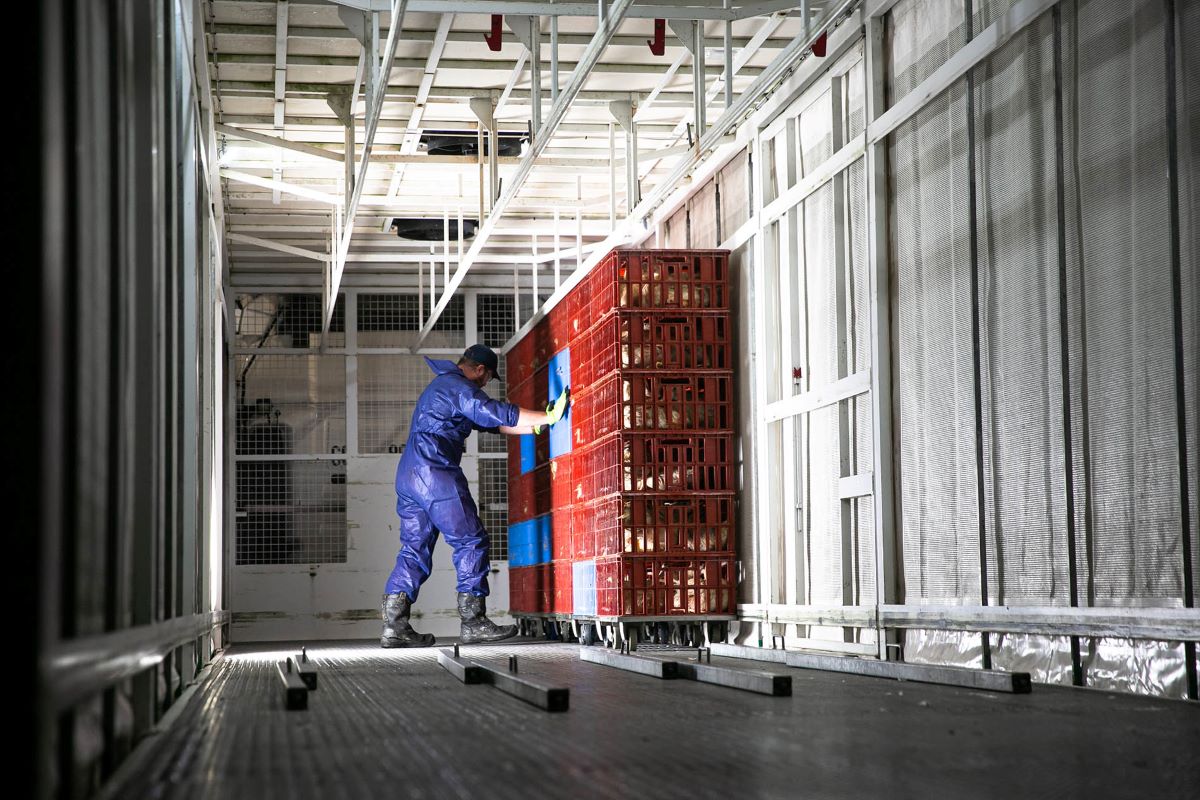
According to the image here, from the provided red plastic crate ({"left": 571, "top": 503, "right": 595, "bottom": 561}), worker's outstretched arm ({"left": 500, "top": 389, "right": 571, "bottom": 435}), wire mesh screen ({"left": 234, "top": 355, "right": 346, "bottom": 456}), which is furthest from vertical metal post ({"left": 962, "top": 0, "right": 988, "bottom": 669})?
wire mesh screen ({"left": 234, "top": 355, "right": 346, "bottom": 456})

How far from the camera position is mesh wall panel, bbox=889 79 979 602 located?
7262 millimetres

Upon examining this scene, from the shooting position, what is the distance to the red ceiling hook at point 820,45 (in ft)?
29.4

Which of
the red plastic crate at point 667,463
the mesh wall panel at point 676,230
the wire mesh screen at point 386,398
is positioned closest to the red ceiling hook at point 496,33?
the red plastic crate at point 667,463

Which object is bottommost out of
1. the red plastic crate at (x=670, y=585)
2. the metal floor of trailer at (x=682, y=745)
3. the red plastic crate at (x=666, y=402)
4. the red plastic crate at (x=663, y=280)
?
the metal floor of trailer at (x=682, y=745)

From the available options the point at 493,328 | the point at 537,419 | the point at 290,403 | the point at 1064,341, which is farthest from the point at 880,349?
the point at 290,403

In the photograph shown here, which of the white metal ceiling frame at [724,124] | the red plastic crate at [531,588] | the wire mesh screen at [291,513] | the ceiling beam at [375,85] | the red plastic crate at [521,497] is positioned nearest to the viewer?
the ceiling beam at [375,85]

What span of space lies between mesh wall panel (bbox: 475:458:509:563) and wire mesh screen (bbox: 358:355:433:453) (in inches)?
48.3

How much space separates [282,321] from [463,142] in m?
6.38

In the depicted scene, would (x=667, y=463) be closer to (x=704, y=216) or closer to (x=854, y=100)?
(x=704, y=216)

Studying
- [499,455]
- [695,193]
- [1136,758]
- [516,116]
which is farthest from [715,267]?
[499,455]

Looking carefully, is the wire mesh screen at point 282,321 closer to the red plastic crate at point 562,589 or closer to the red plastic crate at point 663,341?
the red plastic crate at point 562,589

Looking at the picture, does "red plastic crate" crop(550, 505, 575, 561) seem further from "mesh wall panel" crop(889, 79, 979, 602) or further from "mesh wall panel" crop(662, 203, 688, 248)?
"mesh wall panel" crop(889, 79, 979, 602)

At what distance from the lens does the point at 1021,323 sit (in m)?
6.62

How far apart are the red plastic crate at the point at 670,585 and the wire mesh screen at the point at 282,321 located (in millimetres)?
9694
